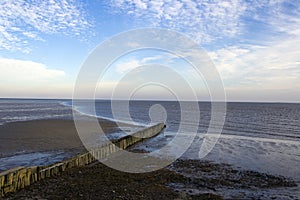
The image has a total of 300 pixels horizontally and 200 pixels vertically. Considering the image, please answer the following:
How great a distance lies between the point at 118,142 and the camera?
25.8 metres

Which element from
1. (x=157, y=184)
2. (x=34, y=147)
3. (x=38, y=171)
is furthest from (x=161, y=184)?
(x=34, y=147)

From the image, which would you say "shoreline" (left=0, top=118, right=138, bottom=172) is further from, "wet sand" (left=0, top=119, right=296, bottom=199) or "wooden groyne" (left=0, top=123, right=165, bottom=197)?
"wet sand" (left=0, top=119, right=296, bottom=199)

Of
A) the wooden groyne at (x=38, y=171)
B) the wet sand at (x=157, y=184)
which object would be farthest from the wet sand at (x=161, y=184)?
the wooden groyne at (x=38, y=171)

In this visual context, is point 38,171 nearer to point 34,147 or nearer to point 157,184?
point 157,184

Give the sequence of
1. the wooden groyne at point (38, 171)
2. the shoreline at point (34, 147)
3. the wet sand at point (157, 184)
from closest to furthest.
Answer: the wooden groyne at point (38, 171) < the wet sand at point (157, 184) < the shoreline at point (34, 147)

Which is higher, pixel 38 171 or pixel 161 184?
pixel 38 171

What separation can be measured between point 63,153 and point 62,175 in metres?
7.94

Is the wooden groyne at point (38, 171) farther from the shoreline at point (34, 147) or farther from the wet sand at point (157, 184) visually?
the shoreline at point (34, 147)

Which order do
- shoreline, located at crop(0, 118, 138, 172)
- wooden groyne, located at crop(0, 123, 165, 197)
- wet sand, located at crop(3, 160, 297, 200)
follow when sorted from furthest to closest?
shoreline, located at crop(0, 118, 138, 172) → wet sand, located at crop(3, 160, 297, 200) → wooden groyne, located at crop(0, 123, 165, 197)

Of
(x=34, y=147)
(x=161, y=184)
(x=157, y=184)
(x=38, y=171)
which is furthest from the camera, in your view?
(x=34, y=147)

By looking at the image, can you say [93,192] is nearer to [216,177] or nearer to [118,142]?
[216,177]

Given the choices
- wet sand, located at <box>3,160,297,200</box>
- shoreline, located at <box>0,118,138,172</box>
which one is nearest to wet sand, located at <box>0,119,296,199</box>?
wet sand, located at <box>3,160,297,200</box>

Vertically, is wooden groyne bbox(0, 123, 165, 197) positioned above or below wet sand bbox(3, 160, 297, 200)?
above

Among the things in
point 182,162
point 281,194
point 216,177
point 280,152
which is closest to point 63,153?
point 182,162
